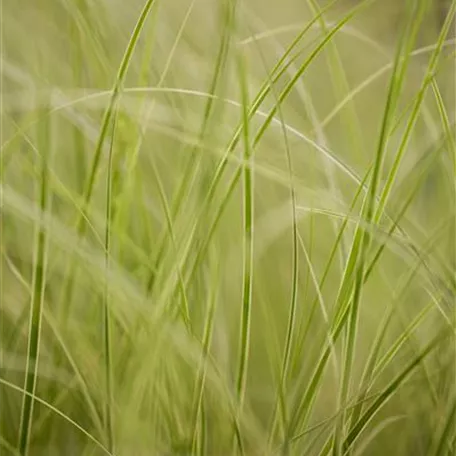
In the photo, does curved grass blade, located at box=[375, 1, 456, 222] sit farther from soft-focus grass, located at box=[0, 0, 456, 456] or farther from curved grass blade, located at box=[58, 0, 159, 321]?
curved grass blade, located at box=[58, 0, 159, 321]

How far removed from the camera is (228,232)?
39cm

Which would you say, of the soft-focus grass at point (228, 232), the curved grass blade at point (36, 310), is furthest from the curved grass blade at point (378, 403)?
the curved grass blade at point (36, 310)

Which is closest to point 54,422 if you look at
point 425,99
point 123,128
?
point 123,128

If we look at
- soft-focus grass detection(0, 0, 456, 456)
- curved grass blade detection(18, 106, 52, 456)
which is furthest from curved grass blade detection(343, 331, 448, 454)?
curved grass blade detection(18, 106, 52, 456)

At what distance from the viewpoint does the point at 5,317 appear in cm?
40

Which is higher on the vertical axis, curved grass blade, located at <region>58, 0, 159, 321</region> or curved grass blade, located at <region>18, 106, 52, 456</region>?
curved grass blade, located at <region>58, 0, 159, 321</region>

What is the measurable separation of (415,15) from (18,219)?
0.25 metres

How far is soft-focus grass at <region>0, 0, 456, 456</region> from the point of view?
350 millimetres

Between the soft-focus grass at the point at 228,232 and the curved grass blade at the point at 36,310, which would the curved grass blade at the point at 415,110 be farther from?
the curved grass blade at the point at 36,310

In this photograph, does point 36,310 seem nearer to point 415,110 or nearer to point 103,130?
point 103,130

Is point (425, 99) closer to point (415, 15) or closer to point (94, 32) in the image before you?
point (415, 15)

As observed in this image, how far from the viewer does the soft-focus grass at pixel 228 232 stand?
13.8 inches

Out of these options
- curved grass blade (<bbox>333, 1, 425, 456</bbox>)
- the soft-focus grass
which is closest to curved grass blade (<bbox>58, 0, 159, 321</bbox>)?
the soft-focus grass

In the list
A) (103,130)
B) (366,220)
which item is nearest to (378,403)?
(366,220)
